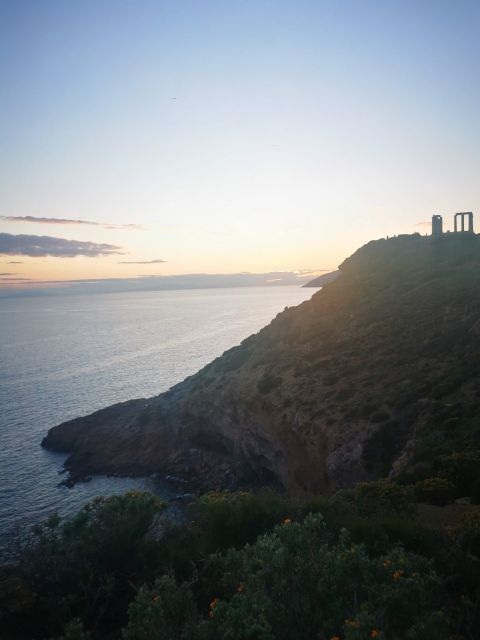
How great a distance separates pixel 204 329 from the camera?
178 meters

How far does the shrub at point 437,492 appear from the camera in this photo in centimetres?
1886

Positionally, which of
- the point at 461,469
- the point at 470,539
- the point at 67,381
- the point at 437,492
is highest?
the point at 470,539

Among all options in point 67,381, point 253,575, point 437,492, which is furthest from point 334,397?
point 67,381

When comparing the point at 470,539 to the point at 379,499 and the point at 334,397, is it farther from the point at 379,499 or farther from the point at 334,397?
the point at 334,397

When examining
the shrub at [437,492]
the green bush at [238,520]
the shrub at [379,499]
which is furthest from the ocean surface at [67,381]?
the shrub at [437,492]

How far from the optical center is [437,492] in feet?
62.6

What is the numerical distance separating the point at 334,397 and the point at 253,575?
1405 inches

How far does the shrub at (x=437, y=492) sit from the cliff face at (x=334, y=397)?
18.4ft

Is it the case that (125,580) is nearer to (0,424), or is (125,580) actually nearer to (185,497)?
(185,497)

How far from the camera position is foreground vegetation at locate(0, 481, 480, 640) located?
6.47 m

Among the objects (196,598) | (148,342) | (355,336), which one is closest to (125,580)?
(196,598)

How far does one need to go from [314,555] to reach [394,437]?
2791 centimetres

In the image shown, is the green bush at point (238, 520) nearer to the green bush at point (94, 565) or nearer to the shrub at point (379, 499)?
the green bush at point (94, 565)

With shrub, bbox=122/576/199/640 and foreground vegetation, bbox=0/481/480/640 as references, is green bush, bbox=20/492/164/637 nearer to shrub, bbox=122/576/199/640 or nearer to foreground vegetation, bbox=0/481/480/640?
foreground vegetation, bbox=0/481/480/640
